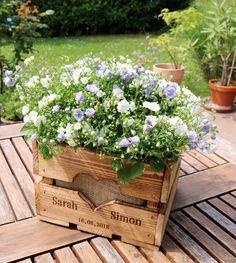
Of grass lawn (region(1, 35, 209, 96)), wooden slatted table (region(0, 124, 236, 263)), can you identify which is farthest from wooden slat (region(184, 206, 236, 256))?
grass lawn (region(1, 35, 209, 96))

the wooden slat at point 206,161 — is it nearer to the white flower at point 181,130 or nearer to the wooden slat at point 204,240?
the wooden slat at point 204,240

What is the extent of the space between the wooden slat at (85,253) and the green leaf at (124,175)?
381 mm

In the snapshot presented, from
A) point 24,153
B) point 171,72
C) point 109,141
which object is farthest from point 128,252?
point 171,72

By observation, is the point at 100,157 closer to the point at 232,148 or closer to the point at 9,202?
the point at 9,202

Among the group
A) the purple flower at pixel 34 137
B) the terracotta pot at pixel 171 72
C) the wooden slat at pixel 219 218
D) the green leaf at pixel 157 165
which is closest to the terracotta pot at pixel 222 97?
the terracotta pot at pixel 171 72

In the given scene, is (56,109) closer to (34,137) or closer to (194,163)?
(34,137)

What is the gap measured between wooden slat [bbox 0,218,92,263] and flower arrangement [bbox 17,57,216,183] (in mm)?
381

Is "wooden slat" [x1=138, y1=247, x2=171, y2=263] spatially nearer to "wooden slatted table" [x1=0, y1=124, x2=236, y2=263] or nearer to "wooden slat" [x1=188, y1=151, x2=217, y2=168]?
"wooden slatted table" [x1=0, y1=124, x2=236, y2=263]

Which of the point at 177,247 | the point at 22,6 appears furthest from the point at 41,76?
the point at 22,6

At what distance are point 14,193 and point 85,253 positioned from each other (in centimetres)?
61

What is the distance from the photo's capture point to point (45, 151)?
164 cm

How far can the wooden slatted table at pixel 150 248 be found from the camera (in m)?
1.68

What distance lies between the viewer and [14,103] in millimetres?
3264

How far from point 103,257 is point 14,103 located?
76.4 inches
